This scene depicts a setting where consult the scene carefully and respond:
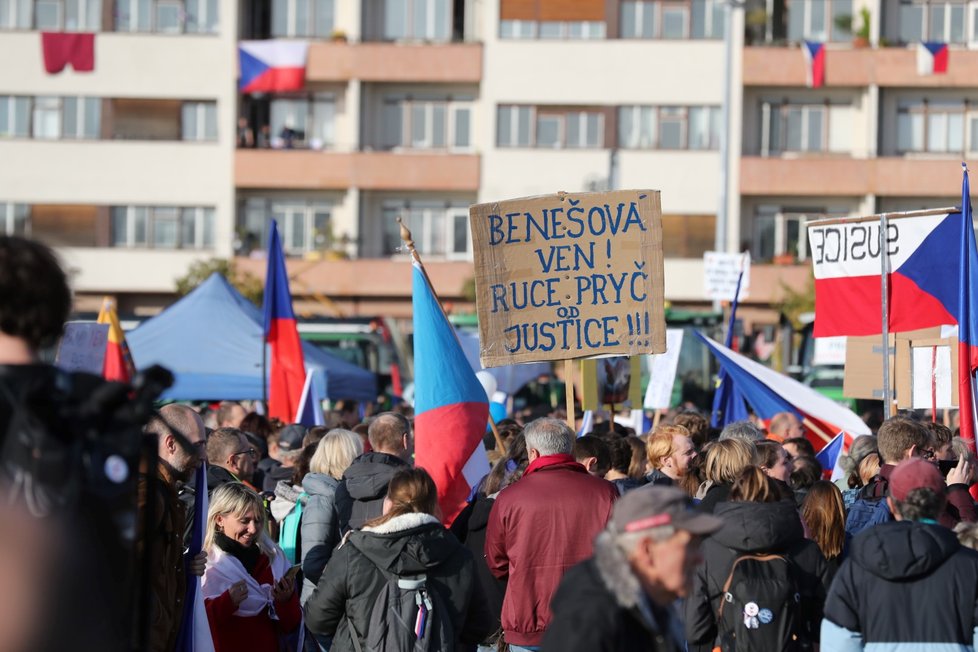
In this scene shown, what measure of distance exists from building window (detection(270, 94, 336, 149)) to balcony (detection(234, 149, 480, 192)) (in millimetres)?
828

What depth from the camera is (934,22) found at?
41.9 metres

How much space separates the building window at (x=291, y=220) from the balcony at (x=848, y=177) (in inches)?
471

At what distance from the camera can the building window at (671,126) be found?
41.7 meters

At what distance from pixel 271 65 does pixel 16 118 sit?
765 cm

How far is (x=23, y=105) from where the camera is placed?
139ft

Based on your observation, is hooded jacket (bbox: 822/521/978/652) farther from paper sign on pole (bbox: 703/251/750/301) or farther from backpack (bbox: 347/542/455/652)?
paper sign on pole (bbox: 703/251/750/301)

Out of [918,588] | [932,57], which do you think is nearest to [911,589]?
[918,588]

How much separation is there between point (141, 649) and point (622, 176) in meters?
39.1

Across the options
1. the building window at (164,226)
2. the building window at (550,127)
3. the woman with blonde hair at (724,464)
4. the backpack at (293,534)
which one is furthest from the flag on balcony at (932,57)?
the woman with blonde hair at (724,464)

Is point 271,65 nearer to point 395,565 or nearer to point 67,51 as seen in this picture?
point 67,51

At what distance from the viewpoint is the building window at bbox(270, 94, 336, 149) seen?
42344 millimetres

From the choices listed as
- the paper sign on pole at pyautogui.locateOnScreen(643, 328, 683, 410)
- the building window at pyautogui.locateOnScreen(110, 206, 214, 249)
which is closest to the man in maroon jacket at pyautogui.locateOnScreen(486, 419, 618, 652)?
the paper sign on pole at pyautogui.locateOnScreen(643, 328, 683, 410)

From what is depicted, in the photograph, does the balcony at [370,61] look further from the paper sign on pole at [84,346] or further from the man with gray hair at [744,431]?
the man with gray hair at [744,431]

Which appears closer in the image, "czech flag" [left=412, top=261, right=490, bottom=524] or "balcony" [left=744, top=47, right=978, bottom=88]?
"czech flag" [left=412, top=261, right=490, bottom=524]
